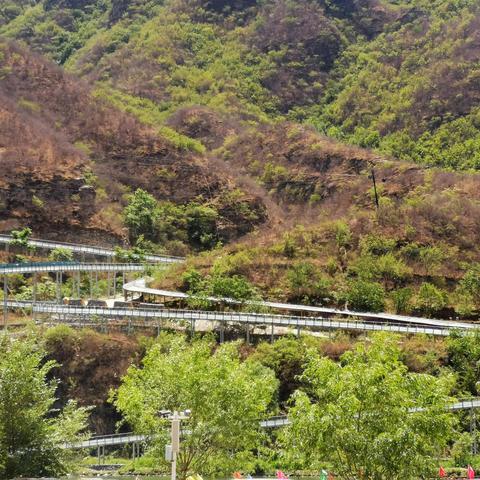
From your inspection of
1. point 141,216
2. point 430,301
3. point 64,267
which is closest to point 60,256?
point 64,267

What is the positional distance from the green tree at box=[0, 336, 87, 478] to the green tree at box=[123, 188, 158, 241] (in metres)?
71.7

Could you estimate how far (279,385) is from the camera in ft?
217

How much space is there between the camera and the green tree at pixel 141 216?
365ft

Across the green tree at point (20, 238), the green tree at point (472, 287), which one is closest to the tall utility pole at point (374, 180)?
the green tree at point (472, 287)

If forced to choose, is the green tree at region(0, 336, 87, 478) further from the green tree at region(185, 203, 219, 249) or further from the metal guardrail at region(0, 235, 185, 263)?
the green tree at region(185, 203, 219, 249)

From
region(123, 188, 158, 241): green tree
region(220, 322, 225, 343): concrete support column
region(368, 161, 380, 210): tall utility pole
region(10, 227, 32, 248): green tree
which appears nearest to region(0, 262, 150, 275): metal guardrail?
region(10, 227, 32, 248): green tree

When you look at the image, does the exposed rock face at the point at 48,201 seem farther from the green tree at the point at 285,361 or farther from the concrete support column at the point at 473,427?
the concrete support column at the point at 473,427

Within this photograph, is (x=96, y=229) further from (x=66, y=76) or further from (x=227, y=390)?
(x=227, y=390)

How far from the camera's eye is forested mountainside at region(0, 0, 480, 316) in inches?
3408

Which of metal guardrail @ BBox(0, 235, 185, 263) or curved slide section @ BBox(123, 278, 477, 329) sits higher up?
metal guardrail @ BBox(0, 235, 185, 263)

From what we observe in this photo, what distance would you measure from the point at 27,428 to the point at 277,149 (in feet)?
358

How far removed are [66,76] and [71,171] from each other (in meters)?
43.3

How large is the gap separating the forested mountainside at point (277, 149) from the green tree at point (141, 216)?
22 cm

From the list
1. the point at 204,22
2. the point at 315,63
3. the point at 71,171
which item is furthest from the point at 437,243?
the point at 204,22
